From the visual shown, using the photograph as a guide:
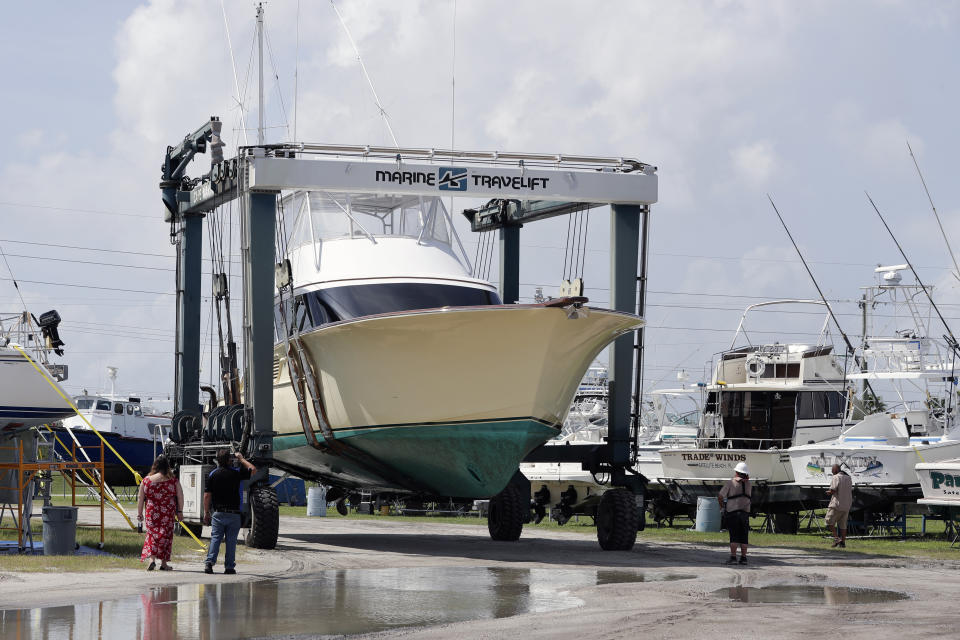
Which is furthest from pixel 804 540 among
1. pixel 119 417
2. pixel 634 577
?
pixel 119 417

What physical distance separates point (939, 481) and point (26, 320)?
15.2 meters

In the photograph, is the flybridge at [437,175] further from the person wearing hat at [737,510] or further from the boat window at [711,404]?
the boat window at [711,404]

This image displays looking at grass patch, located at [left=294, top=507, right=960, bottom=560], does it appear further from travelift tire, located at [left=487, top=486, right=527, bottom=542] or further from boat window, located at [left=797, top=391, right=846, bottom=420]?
boat window, located at [left=797, top=391, right=846, bottom=420]

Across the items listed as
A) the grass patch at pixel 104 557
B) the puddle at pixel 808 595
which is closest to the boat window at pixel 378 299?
the grass patch at pixel 104 557

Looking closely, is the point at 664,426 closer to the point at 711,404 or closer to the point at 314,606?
the point at 711,404

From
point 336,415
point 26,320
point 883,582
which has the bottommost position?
point 883,582

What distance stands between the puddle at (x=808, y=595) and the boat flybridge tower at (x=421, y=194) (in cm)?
489

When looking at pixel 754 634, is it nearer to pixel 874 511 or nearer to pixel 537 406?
pixel 537 406

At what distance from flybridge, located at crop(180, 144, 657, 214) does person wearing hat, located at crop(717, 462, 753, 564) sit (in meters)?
4.82

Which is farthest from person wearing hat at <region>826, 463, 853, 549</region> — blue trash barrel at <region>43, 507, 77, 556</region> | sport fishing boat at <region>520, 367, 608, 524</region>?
blue trash barrel at <region>43, 507, 77, 556</region>

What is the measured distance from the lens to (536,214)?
22.3 metres

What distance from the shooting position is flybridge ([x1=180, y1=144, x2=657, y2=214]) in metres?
17.8

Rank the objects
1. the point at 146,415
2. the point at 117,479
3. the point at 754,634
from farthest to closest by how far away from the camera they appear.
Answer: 1. the point at 146,415
2. the point at 117,479
3. the point at 754,634

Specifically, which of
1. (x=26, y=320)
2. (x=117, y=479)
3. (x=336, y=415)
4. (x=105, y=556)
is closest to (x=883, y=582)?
(x=336, y=415)
